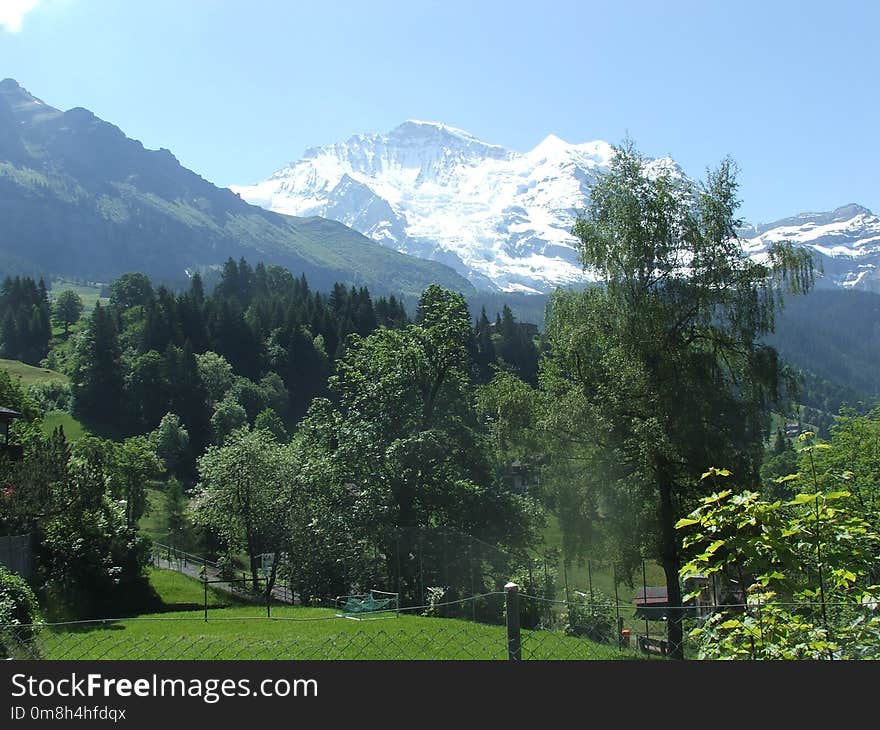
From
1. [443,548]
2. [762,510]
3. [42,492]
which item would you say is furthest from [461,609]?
[762,510]

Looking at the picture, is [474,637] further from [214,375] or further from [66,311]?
[66,311]

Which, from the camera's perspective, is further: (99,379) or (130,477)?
(99,379)

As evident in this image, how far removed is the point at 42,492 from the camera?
25.3 metres

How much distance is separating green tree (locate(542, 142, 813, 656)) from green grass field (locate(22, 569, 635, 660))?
5.00 meters

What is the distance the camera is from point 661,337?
22578 mm

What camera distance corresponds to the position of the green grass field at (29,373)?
11831cm

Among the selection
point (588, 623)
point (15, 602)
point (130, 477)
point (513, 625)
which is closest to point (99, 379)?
point (130, 477)

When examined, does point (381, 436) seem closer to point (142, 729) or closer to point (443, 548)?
point (443, 548)

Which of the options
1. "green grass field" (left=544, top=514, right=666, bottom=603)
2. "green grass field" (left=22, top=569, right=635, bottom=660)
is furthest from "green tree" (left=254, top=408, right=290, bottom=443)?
"green grass field" (left=22, top=569, right=635, bottom=660)

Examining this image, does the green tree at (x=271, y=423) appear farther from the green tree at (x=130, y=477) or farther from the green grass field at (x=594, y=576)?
the green grass field at (x=594, y=576)

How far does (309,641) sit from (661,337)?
1327 centimetres

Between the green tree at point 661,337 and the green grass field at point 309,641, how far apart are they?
5.00 meters

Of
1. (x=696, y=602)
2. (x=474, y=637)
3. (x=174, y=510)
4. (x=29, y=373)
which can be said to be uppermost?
(x=29, y=373)

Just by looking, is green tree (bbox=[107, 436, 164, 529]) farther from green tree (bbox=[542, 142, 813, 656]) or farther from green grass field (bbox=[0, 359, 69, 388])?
green grass field (bbox=[0, 359, 69, 388])
